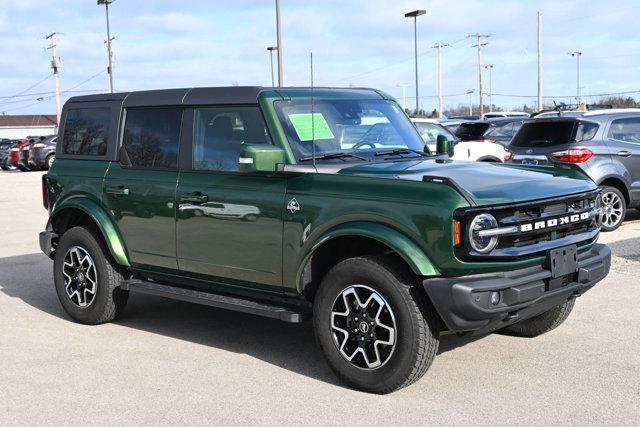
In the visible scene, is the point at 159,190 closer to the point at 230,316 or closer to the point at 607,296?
the point at 230,316

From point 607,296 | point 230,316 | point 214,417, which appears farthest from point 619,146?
point 214,417

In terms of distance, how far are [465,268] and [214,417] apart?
1.66 meters

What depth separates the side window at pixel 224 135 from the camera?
18.9 ft

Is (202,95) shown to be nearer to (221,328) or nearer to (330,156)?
(330,156)

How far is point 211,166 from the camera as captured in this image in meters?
5.99

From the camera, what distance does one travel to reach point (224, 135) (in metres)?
5.97

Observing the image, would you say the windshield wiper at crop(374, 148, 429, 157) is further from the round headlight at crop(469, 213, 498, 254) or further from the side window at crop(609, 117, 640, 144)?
the side window at crop(609, 117, 640, 144)

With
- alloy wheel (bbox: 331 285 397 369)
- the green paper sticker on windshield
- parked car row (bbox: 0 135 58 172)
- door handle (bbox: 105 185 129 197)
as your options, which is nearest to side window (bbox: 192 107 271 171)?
the green paper sticker on windshield

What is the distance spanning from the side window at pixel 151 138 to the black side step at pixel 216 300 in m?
0.94

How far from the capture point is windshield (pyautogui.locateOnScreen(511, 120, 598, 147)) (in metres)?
11.3

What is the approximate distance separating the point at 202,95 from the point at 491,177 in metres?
2.31

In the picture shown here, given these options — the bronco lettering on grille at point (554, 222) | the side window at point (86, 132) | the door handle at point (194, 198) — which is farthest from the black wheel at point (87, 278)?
the bronco lettering on grille at point (554, 222)

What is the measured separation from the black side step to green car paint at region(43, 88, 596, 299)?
102 millimetres

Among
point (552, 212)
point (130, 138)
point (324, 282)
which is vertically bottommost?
point (324, 282)
